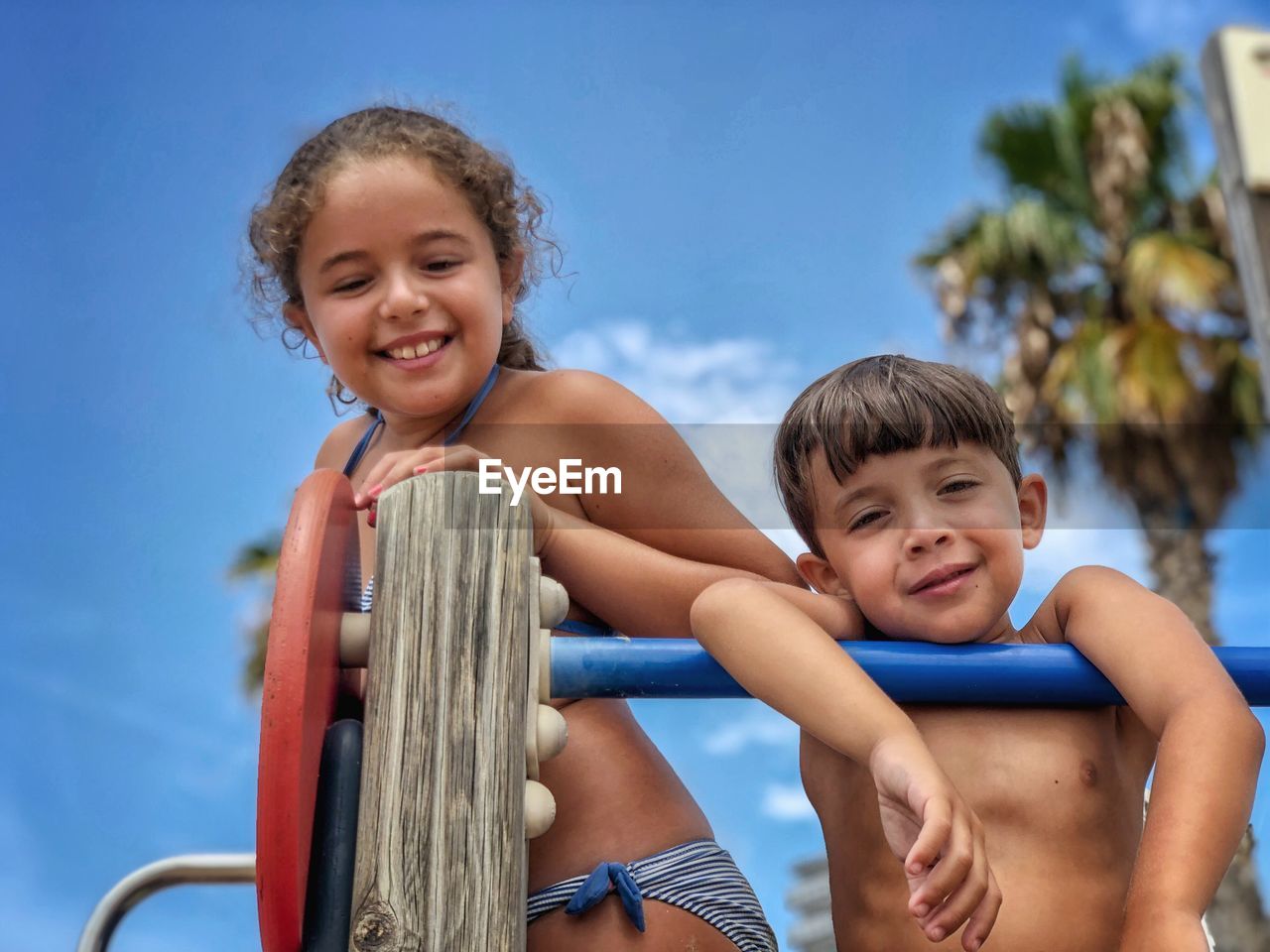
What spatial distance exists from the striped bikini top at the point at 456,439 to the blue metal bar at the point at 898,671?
0.23 metres

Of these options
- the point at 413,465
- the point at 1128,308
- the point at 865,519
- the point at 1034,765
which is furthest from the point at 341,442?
the point at 1128,308

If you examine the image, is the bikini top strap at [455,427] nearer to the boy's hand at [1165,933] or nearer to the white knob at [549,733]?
the white knob at [549,733]

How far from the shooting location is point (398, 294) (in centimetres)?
160

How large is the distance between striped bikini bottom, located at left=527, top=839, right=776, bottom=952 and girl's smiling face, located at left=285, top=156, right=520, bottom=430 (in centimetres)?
56

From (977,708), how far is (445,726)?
53cm

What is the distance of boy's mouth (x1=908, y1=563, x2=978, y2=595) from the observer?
137 centimetres

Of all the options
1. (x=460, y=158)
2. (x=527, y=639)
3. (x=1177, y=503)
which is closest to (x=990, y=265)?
(x=1177, y=503)

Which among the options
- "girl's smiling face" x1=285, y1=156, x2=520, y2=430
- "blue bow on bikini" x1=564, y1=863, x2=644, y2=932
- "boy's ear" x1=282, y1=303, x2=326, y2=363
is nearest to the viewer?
"blue bow on bikini" x1=564, y1=863, x2=644, y2=932

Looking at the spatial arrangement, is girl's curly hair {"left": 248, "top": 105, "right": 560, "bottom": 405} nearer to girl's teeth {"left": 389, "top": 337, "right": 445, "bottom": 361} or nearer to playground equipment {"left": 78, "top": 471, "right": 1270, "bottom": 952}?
girl's teeth {"left": 389, "top": 337, "right": 445, "bottom": 361}

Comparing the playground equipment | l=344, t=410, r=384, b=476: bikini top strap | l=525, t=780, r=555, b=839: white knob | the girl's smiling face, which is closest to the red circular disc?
the playground equipment

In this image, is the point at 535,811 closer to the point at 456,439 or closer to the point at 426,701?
the point at 426,701

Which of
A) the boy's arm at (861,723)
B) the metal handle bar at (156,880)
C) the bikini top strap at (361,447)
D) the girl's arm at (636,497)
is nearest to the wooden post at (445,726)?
the boy's arm at (861,723)

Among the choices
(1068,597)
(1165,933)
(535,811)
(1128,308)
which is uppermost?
(1128,308)

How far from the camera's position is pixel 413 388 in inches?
64.4
